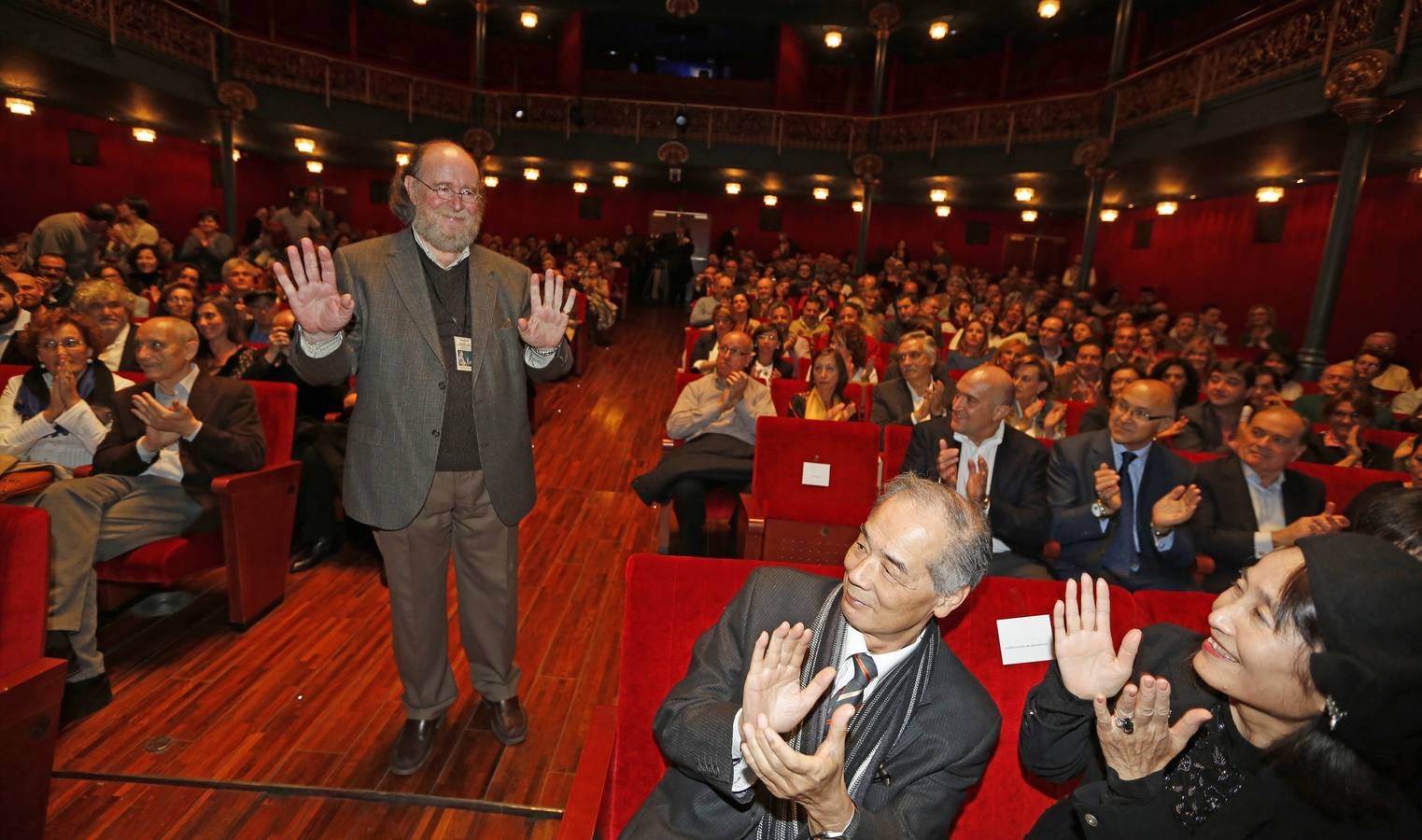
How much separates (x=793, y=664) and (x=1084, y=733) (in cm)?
64

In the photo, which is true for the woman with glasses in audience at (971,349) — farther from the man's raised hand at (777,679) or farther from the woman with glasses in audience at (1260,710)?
the man's raised hand at (777,679)

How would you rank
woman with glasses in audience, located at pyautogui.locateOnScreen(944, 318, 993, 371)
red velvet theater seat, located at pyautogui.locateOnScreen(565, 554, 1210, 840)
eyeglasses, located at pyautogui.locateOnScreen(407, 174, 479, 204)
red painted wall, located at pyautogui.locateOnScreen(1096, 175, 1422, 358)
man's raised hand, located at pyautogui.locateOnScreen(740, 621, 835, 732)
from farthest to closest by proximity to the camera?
1. red painted wall, located at pyautogui.locateOnScreen(1096, 175, 1422, 358)
2. woman with glasses in audience, located at pyautogui.locateOnScreen(944, 318, 993, 371)
3. eyeglasses, located at pyautogui.locateOnScreen(407, 174, 479, 204)
4. red velvet theater seat, located at pyautogui.locateOnScreen(565, 554, 1210, 840)
5. man's raised hand, located at pyautogui.locateOnScreen(740, 621, 835, 732)

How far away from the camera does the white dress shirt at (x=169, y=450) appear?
2840mm

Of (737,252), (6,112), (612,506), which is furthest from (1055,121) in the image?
(6,112)

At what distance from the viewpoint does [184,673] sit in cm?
273

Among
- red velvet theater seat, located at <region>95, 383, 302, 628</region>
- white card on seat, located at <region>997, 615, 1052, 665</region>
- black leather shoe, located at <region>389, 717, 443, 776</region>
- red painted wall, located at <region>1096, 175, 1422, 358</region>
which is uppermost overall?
red painted wall, located at <region>1096, 175, 1422, 358</region>

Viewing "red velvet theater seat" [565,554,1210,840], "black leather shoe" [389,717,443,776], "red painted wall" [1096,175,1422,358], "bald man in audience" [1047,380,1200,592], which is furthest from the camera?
"red painted wall" [1096,175,1422,358]

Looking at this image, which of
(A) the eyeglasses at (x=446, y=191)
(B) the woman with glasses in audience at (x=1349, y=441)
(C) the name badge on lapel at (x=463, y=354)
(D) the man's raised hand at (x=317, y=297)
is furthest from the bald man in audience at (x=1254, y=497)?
(D) the man's raised hand at (x=317, y=297)

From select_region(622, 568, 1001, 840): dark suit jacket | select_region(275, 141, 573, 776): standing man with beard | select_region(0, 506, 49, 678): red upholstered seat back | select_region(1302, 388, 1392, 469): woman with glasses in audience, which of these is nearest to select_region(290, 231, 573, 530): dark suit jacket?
select_region(275, 141, 573, 776): standing man with beard

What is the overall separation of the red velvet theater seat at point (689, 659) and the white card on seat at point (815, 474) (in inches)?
70.6

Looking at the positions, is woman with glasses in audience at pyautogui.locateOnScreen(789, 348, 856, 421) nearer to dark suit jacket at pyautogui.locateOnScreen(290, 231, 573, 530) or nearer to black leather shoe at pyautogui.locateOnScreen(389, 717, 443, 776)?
dark suit jacket at pyautogui.locateOnScreen(290, 231, 573, 530)

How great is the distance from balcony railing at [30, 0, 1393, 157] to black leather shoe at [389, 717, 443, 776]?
7.91 m

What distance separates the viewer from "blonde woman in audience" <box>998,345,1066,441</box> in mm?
4023

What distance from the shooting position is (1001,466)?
2881 mm
